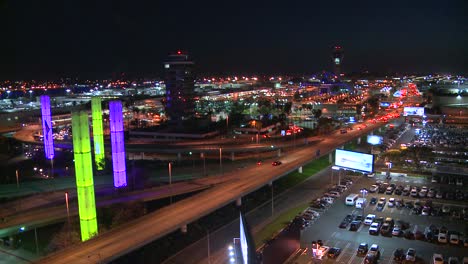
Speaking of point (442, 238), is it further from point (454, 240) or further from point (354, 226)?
point (354, 226)

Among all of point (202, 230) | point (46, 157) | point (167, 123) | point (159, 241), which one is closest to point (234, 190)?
point (202, 230)

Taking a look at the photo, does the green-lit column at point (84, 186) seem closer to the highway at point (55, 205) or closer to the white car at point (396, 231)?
the highway at point (55, 205)

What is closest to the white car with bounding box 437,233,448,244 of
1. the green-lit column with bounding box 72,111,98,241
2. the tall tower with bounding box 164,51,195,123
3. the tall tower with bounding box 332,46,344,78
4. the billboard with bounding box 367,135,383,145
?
the green-lit column with bounding box 72,111,98,241

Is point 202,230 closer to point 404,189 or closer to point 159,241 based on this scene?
point 159,241

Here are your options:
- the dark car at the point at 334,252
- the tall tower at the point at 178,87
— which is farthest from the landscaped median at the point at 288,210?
the tall tower at the point at 178,87

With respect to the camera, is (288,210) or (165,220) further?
(288,210)

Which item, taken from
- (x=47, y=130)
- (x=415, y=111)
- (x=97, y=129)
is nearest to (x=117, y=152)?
(x=97, y=129)
